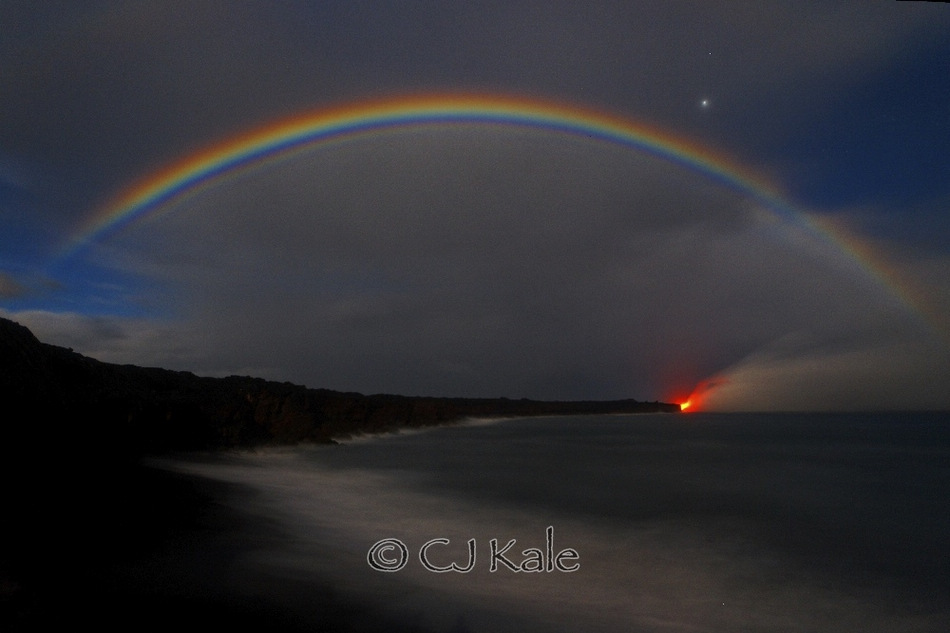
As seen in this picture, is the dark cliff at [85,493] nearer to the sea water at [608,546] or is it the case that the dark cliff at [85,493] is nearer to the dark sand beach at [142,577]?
the dark sand beach at [142,577]

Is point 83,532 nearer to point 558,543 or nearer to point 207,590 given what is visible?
point 207,590

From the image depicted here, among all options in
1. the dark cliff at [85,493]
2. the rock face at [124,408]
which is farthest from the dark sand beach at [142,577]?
the rock face at [124,408]

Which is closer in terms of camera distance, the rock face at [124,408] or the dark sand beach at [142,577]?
the dark sand beach at [142,577]

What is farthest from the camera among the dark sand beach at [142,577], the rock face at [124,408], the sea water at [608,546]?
the rock face at [124,408]

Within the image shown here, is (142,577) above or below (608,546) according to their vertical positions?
above

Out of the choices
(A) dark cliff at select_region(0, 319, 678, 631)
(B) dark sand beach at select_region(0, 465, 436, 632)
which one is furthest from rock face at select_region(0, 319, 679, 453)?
(B) dark sand beach at select_region(0, 465, 436, 632)

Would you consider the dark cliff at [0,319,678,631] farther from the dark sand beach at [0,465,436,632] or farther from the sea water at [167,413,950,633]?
the sea water at [167,413,950,633]

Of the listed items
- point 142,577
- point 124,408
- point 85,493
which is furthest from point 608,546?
point 124,408

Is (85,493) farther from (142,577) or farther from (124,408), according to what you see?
(124,408)
